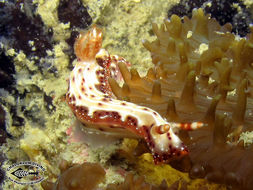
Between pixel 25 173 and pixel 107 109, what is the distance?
1.74 m

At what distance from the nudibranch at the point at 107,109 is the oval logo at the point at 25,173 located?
41.9 inches

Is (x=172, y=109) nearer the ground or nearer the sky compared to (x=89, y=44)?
nearer the ground

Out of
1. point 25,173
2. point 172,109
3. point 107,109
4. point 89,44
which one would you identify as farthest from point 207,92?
point 25,173

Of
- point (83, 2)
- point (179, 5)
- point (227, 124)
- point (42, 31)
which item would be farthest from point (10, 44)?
point (227, 124)

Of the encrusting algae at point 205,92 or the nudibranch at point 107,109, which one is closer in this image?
the encrusting algae at point 205,92

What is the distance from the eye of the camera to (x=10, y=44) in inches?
142

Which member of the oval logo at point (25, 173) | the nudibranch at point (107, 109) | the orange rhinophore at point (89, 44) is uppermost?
the orange rhinophore at point (89, 44)

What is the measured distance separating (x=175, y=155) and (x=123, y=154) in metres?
0.76

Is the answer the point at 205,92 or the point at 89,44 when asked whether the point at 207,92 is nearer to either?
the point at 205,92

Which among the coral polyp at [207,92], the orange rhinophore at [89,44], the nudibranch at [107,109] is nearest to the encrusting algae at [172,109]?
the coral polyp at [207,92]

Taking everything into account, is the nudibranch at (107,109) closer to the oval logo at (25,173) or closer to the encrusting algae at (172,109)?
the encrusting algae at (172,109)

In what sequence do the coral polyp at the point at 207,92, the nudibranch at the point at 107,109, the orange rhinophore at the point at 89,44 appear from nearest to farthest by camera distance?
the coral polyp at the point at 207,92 → the nudibranch at the point at 107,109 → the orange rhinophore at the point at 89,44

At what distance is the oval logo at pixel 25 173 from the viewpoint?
10.9ft

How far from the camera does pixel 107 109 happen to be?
2643mm
